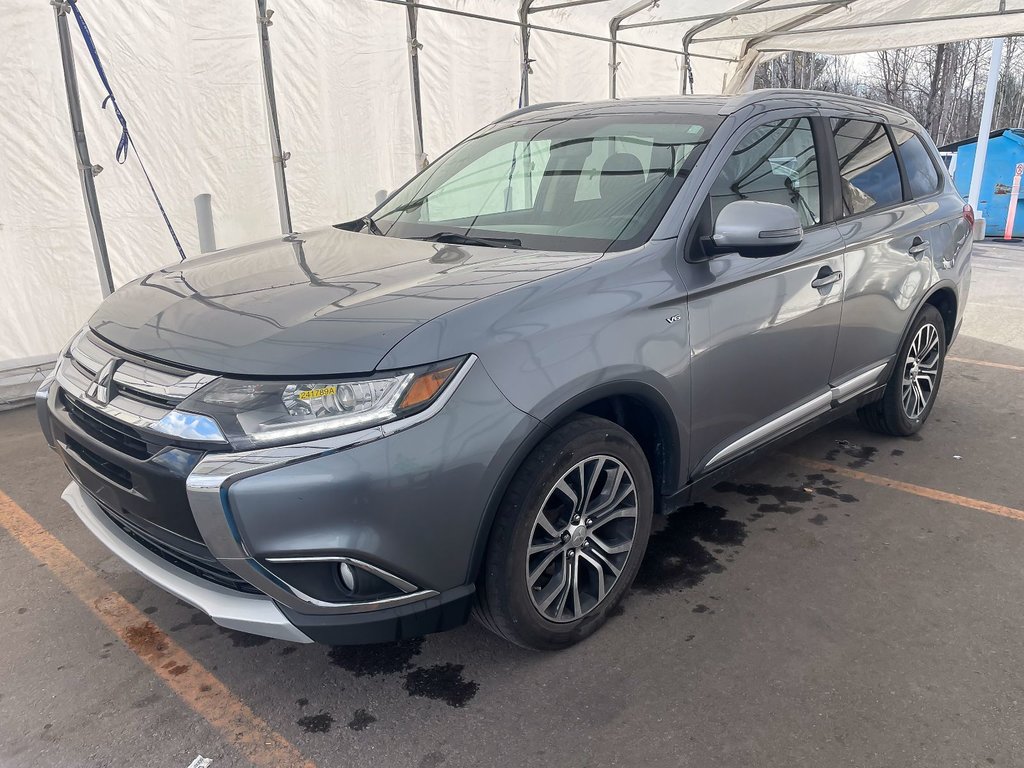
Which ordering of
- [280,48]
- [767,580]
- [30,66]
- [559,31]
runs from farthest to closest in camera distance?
[559,31]
[280,48]
[30,66]
[767,580]

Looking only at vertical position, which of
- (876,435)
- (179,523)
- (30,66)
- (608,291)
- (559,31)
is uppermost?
(559,31)

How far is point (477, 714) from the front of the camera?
2338mm

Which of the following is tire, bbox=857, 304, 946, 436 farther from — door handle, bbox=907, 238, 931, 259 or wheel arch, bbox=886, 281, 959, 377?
door handle, bbox=907, 238, 931, 259

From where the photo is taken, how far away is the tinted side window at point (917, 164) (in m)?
4.18

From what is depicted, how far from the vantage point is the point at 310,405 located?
2012 mm

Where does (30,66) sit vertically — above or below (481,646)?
above

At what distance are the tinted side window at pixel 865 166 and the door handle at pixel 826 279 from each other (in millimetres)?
340

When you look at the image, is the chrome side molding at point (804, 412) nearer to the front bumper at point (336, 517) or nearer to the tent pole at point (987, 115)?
the front bumper at point (336, 517)

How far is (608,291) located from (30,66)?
511 centimetres

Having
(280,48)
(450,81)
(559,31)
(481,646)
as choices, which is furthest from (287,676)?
(559,31)

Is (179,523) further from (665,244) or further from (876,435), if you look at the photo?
(876,435)

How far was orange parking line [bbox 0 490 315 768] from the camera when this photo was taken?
2219 millimetres

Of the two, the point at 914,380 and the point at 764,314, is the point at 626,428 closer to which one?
the point at 764,314

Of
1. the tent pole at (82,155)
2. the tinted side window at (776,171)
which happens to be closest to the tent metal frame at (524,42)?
the tent pole at (82,155)
